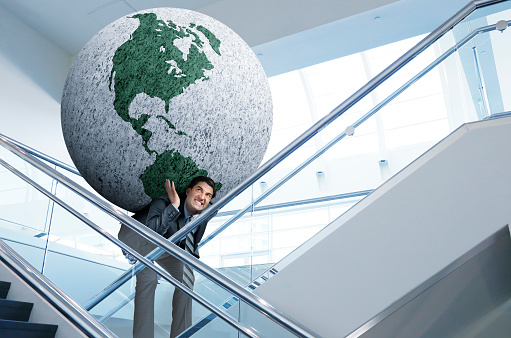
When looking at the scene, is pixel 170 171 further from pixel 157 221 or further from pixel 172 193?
pixel 157 221

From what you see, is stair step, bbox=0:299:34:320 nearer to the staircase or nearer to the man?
the staircase

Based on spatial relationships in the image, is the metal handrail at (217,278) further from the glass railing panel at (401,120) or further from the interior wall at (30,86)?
the interior wall at (30,86)

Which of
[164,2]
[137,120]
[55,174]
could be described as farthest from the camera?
[164,2]

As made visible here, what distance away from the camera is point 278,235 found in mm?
2947

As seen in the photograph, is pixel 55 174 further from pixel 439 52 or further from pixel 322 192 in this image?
pixel 439 52

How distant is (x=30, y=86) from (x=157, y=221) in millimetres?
5158

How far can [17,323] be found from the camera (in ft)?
7.52

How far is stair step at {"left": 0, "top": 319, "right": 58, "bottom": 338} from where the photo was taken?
7.31 ft

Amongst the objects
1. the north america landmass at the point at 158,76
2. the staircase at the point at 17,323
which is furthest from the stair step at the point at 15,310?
the north america landmass at the point at 158,76

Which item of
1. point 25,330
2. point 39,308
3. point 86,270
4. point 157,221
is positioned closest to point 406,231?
point 157,221

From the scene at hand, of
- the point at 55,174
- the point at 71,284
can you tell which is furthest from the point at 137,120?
the point at 71,284

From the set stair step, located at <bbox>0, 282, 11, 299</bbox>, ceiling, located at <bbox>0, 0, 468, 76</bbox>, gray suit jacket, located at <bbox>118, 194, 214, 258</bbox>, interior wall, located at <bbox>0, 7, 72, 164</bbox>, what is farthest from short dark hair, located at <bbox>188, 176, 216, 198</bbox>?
interior wall, located at <bbox>0, 7, 72, 164</bbox>

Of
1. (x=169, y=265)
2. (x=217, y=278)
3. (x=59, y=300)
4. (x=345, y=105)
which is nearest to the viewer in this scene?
(x=59, y=300)

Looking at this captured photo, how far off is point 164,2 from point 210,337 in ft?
15.9
